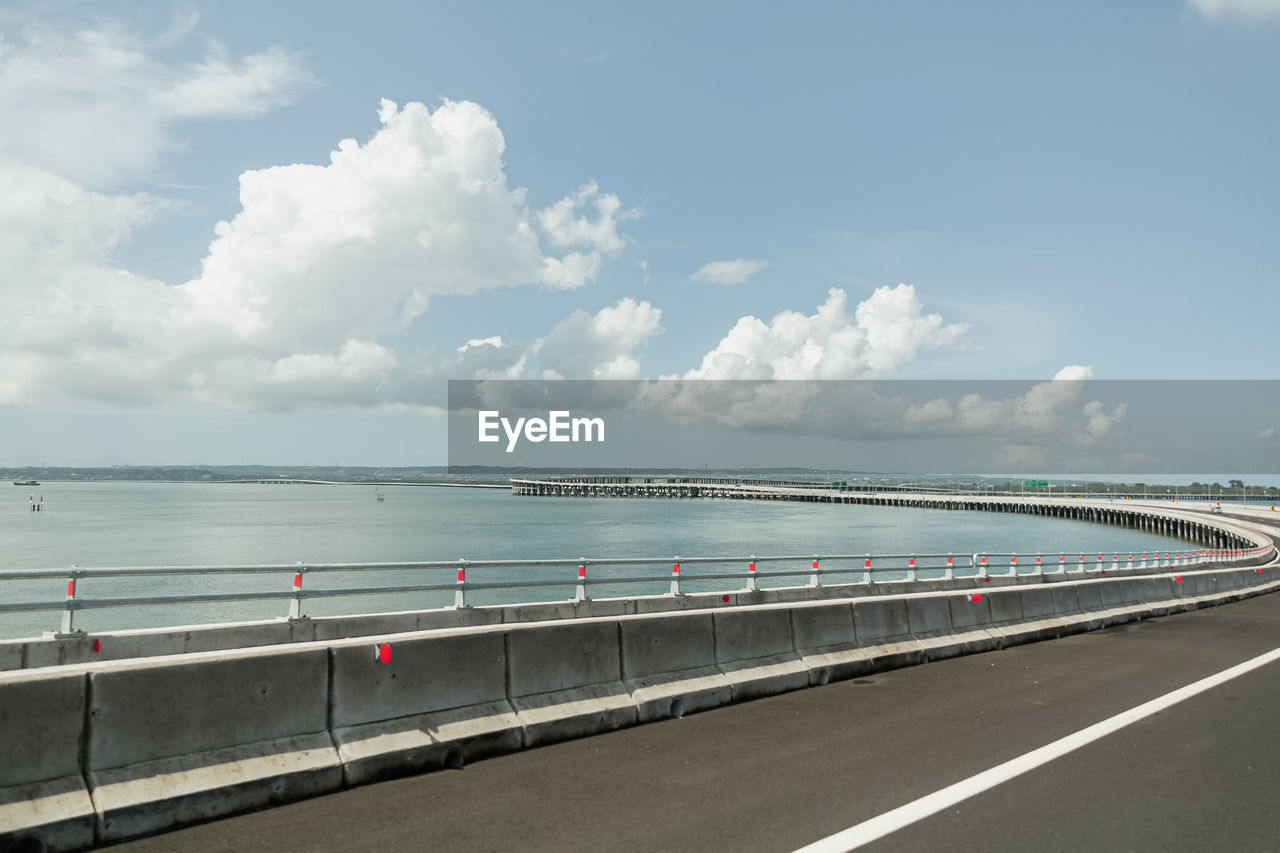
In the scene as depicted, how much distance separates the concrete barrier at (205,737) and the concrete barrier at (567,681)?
182 centimetres

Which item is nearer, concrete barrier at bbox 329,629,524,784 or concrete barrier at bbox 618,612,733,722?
concrete barrier at bbox 329,629,524,784

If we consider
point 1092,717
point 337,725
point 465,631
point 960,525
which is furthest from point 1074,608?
point 960,525

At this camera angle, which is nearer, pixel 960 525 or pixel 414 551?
pixel 414 551

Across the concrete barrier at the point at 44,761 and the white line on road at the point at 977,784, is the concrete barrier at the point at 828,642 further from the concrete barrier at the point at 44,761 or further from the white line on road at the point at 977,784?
the concrete barrier at the point at 44,761

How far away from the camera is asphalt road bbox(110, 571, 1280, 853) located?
19.8 ft

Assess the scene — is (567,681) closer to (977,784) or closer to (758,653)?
(758,653)

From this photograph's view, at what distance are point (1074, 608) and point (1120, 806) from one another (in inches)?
497

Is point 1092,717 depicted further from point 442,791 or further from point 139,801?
point 139,801

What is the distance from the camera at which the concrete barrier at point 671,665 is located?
9359 mm

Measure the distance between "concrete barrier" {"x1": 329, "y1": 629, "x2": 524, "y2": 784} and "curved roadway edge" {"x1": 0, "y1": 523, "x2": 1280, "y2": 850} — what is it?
11 mm

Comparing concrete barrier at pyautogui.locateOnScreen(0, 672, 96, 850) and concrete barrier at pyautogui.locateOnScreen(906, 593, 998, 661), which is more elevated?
concrete barrier at pyautogui.locateOnScreen(0, 672, 96, 850)

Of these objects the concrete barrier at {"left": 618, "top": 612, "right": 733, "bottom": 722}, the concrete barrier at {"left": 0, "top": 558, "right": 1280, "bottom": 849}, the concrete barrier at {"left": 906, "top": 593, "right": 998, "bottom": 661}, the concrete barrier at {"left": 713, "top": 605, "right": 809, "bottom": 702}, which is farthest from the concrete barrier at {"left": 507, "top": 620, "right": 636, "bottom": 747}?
the concrete barrier at {"left": 906, "top": 593, "right": 998, "bottom": 661}

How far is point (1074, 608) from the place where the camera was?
18.4 metres

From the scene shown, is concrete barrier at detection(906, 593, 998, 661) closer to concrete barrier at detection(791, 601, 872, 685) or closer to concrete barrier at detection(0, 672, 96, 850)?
concrete barrier at detection(791, 601, 872, 685)
